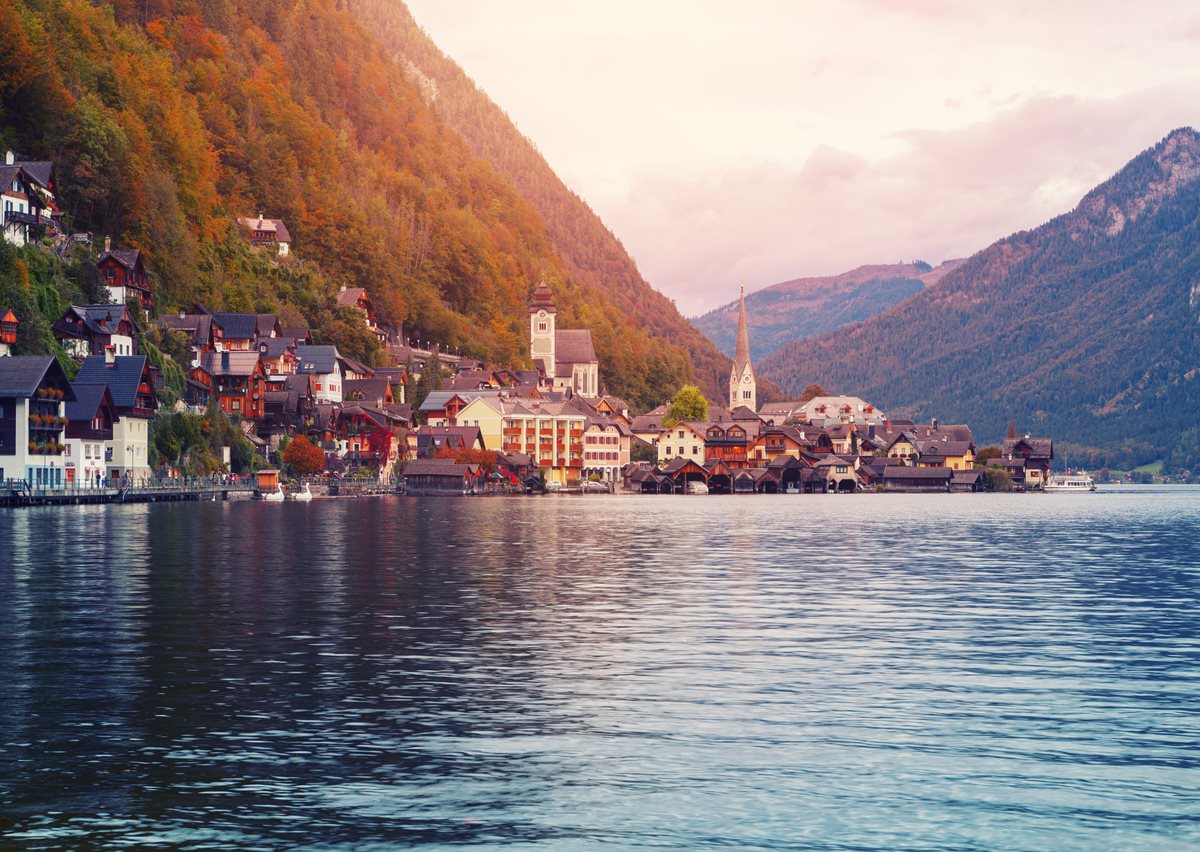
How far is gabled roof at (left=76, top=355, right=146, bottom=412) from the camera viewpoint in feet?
367

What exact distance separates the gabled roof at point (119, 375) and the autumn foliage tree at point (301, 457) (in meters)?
32.6

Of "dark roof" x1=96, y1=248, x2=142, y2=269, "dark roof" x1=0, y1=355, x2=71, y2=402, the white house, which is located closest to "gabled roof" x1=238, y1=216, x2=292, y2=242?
"dark roof" x1=96, y1=248, x2=142, y2=269

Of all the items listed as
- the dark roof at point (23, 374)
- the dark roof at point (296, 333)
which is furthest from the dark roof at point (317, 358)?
the dark roof at point (23, 374)

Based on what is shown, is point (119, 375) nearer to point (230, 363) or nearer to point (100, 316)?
point (100, 316)

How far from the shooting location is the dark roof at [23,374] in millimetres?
97688

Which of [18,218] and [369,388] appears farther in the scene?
[369,388]

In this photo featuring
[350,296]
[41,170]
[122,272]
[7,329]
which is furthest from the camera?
[350,296]

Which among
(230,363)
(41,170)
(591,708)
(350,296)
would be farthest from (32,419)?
(350,296)

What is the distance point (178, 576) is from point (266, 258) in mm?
139895

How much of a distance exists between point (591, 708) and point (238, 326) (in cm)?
13020

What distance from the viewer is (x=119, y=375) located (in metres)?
114

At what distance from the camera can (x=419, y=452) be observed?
181 m

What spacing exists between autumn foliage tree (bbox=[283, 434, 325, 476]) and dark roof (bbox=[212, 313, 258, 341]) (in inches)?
497

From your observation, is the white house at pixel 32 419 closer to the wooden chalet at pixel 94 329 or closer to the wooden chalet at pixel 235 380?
the wooden chalet at pixel 94 329
